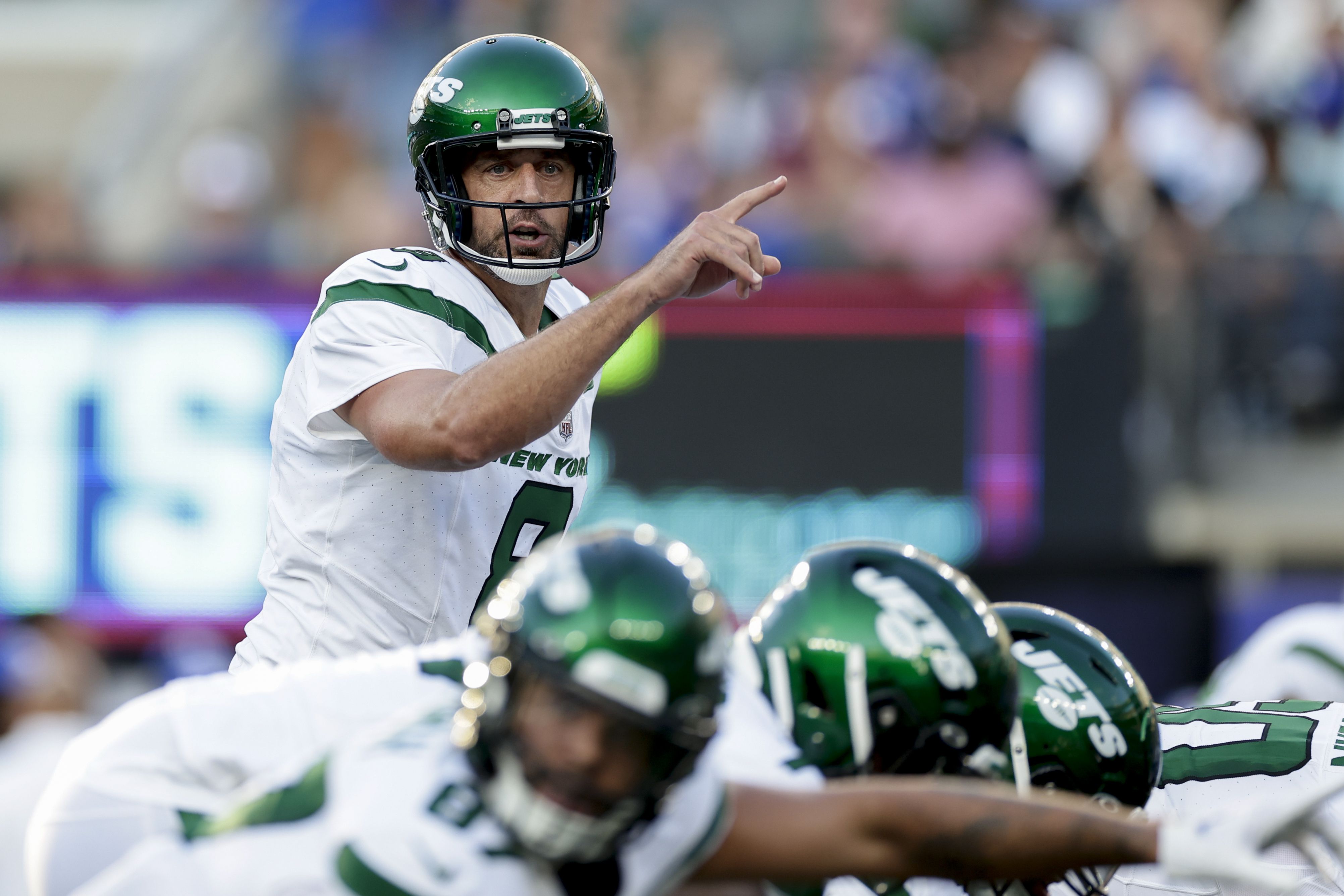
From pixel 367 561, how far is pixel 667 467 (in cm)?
453

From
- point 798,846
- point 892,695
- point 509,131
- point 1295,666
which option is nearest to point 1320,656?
point 1295,666

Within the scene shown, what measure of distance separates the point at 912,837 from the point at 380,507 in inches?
54.6

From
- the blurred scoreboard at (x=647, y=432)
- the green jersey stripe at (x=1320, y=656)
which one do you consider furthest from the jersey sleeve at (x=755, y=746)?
the blurred scoreboard at (x=647, y=432)

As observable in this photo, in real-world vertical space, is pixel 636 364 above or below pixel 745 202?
below

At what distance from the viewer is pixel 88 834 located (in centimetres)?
309

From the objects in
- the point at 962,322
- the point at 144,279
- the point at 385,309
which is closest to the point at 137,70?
the point at 144,279

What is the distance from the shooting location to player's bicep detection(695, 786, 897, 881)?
8.56 feet

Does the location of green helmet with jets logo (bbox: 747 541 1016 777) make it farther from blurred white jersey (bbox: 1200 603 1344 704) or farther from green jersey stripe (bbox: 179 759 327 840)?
blurred white jersey (bbox: 1200 603 1344 704)

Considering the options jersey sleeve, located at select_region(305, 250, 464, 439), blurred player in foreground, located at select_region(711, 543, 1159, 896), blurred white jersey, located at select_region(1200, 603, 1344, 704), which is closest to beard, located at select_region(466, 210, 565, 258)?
jersey sleeve, located at select_region(305, 250, 464, 439)

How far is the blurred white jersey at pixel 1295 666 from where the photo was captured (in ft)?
16.6

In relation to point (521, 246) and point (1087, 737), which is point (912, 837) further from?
point (521, 246)

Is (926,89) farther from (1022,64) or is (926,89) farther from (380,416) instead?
(380,416)

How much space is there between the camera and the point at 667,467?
8.09m

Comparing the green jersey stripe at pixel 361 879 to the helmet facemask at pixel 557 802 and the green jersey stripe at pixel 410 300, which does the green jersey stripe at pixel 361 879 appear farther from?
the green jersey stripe at pixel 410 300
